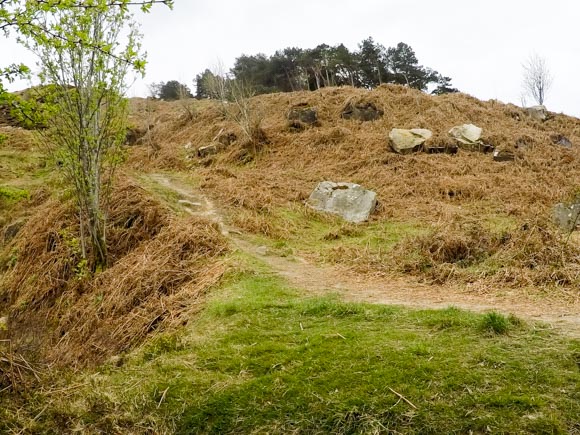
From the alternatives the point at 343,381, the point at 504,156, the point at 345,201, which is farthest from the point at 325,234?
the point at 504,156

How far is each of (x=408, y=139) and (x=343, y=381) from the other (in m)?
12.4

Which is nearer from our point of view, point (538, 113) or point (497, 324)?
point (497, 324)

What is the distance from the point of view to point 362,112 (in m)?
18.2

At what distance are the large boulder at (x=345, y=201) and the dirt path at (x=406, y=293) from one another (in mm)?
2795

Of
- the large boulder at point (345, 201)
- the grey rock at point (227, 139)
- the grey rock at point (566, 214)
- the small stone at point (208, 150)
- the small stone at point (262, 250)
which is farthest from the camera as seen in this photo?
the grey rock at point (227, 139)

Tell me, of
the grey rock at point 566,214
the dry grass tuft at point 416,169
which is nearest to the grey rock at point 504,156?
the dry grass tuft at point 416,169

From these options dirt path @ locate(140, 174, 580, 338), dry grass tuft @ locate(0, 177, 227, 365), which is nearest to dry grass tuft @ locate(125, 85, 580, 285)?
dirt path @ locate(140, 174, 580, 338)

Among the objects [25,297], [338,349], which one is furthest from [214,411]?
[25,297]

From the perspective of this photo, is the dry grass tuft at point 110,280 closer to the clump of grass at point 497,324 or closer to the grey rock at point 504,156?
the clump of grass at point 497,324

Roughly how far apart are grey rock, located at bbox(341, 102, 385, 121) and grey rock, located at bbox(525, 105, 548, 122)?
753 centimetres

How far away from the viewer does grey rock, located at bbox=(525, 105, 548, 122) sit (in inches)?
792

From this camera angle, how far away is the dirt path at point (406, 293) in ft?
15.5

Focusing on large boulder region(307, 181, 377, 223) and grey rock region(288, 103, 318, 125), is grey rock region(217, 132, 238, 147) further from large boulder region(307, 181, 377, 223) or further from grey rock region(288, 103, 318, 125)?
large boulder region(307, 181, 377, 223)

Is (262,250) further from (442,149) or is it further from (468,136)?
(468,136)
